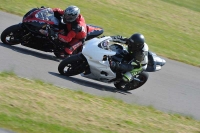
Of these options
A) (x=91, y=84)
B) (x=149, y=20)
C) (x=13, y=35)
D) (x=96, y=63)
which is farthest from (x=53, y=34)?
(x=149, y=20)

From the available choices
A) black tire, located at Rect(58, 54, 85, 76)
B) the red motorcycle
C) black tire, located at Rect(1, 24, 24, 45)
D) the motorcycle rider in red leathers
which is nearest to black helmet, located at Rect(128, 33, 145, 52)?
black tire, located at Rect(58, 54, 85, 76)

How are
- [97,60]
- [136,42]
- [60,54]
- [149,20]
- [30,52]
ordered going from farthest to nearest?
1. [149,20]
2. [60,54]
3. [30,52]
4. [97,60]
5. [136,42]

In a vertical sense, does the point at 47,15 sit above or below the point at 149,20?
below

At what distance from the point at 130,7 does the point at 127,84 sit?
1391 centimetres

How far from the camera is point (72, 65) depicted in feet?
34.7

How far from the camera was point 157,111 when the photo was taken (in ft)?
31.4

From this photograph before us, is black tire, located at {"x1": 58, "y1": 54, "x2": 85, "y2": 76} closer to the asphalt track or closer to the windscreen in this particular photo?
the asphalt track

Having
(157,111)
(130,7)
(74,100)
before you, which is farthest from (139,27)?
(74,100)

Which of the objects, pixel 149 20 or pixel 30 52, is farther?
pixel 149 20

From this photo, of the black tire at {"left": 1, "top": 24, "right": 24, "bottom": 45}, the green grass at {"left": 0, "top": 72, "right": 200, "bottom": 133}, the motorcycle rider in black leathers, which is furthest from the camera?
the black tire at {"left": 1, "top": 24, "right": 24, "bottom": 45}

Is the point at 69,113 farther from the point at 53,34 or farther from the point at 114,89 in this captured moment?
the point at 53,34

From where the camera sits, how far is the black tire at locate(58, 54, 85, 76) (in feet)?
34.6

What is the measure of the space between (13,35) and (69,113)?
15.9 feet

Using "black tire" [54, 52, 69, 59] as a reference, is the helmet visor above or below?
above
